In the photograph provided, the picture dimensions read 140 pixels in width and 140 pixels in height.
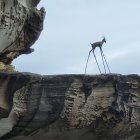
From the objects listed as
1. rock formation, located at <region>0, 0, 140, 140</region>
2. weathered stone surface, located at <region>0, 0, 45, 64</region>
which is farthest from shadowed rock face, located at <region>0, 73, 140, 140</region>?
weathered stone surface, located at <region>0, 0, 45, 64</region>

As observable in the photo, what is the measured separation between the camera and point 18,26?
14.2 m

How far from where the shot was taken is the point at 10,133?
13.3 m

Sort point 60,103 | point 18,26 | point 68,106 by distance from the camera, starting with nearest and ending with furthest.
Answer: point 60,103 → point 68,106 → point 18,26

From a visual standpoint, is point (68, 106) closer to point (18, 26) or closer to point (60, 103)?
point (60, 103)

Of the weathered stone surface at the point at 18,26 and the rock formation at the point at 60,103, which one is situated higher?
the weathered stone surface at the point at 18,26

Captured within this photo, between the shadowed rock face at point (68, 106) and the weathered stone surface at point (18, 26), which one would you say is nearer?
the shadowed rock face at point (68, 106)

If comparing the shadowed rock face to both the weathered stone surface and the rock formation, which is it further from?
the weathered stone surface

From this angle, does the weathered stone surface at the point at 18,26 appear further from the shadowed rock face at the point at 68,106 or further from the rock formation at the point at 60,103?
the shadowed rock face at the point at 68,106

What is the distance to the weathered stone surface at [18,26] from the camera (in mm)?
13609

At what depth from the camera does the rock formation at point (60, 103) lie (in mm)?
13117

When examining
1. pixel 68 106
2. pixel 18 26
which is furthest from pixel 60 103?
pixel 18 26

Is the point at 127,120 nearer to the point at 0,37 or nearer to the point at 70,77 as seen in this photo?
the point at 70,77

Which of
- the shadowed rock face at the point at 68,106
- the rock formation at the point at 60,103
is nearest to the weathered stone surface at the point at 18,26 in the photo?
the rock formation at the point at 60,103

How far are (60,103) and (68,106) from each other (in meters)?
0.20
